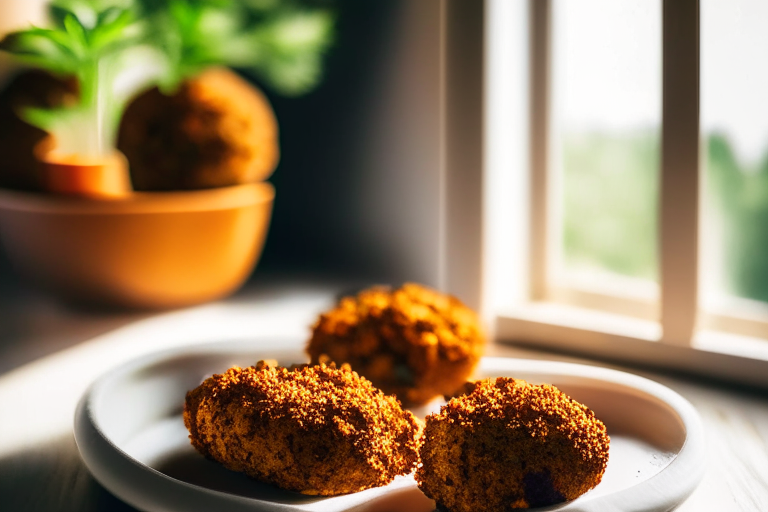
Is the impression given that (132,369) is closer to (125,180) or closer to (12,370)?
(12,370)

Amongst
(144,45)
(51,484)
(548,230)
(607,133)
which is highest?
(144,45)

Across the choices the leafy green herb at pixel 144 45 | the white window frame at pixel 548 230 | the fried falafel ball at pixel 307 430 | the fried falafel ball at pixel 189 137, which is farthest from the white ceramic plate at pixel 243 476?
the leafy green herb at pixel 144 45

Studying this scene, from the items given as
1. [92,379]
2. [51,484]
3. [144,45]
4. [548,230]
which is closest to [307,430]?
[51,484]

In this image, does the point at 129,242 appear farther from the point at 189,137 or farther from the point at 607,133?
the point at 607,133

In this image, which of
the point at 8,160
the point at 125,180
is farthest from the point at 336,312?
the point at 8,160

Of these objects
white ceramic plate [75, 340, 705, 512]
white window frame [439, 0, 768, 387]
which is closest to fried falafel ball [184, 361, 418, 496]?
white ceramic plate [75, 340, 705, 512]

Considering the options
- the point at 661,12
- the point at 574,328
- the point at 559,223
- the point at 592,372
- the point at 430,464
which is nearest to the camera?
the point at 430,464

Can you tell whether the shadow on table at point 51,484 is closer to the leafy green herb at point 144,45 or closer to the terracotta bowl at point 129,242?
the terracotta bowl at point 129,242
